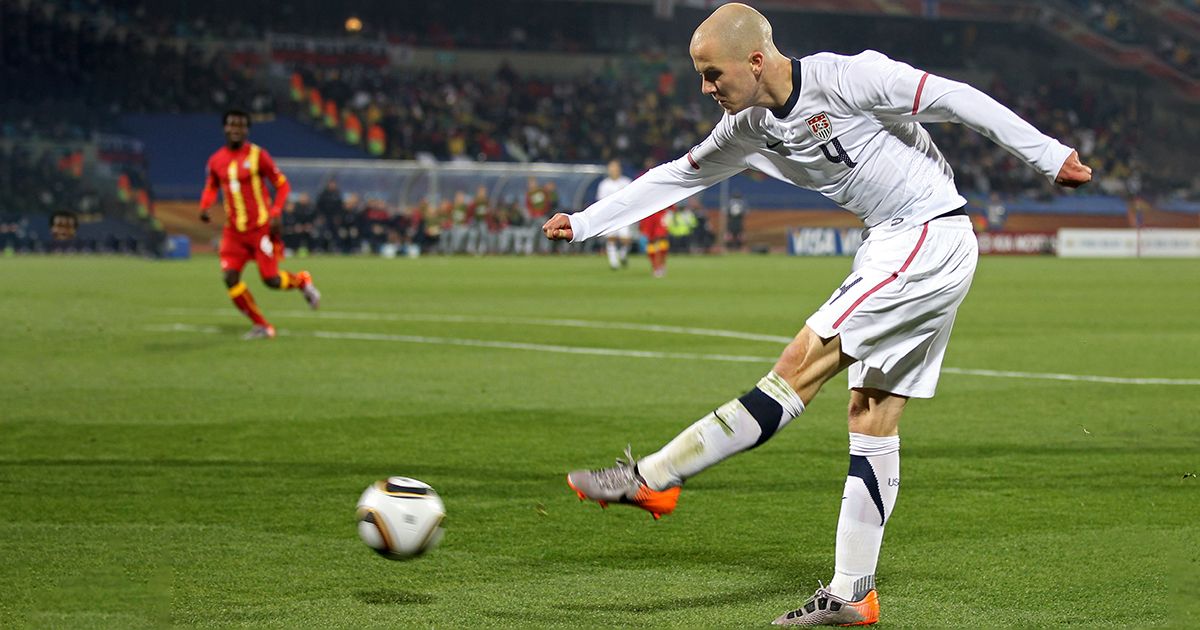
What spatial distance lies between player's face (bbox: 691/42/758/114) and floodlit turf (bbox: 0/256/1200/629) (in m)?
1.57

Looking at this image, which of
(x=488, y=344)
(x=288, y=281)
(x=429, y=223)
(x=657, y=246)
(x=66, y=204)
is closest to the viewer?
(x=488, y=344)

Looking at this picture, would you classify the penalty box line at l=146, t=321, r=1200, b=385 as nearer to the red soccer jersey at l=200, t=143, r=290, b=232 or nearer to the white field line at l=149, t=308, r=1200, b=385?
the white field line at l=149, t=308, r=1200, b=385

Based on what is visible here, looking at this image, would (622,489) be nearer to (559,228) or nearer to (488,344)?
(559,228)

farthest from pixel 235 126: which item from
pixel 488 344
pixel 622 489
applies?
pixel 622 489

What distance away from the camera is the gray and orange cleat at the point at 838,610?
14.6 ft

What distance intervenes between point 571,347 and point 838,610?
9.46 meters

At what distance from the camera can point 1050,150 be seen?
4320 millimetres

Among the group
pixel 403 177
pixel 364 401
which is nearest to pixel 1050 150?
pixel 364 401

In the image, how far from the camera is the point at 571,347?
13859 mm

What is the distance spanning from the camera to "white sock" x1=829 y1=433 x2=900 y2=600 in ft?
14.9

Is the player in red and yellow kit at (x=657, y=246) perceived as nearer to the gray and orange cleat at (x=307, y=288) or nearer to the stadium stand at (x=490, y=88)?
the stadium stand at (x=490, y=88)

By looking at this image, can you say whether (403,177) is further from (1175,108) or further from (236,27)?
(1175,108)

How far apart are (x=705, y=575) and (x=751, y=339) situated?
31.7ft

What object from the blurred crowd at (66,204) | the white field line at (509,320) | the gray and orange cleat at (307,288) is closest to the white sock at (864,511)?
the white field line at (509,320)
